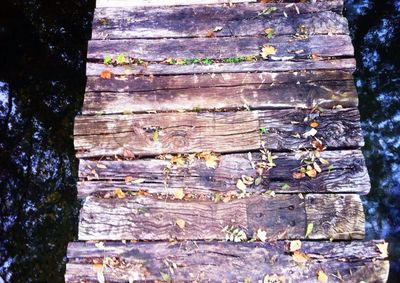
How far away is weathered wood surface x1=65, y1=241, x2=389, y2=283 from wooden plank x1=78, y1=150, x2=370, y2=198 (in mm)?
427

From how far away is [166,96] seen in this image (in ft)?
10.8

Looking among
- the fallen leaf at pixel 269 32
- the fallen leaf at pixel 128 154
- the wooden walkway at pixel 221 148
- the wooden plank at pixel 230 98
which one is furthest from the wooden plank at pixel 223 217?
the fallen leaf at pixel 269 32

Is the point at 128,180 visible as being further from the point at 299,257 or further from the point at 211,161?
the point at 299,257

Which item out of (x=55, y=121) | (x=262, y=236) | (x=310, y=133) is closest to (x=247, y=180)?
(x=262, y=236)

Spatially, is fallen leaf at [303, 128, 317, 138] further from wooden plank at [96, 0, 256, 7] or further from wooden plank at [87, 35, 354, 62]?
wooden plank at [96, 0, 256, 7]

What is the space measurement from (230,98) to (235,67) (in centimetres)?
33

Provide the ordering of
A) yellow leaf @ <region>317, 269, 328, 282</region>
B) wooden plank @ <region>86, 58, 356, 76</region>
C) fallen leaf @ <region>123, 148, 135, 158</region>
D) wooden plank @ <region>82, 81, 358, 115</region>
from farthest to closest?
wooden plank @ <region>86, 58, 356, 76</region>
wooden plank @ <region>82, 81, 358, 115</region>
fallen leaf @ <region>123, 148, 135, 158</region>
yellow leaf @ <region>317, 269, 328, 282</region>

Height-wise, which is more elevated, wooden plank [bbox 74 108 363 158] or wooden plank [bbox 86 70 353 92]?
wooden plank [bbox 86 70 353 92]

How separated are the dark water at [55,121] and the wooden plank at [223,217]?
2.98 m

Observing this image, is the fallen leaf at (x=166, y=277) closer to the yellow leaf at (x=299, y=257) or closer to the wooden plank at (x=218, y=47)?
the yellow leaf at (x=299, y=257)

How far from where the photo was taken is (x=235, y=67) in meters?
3.39

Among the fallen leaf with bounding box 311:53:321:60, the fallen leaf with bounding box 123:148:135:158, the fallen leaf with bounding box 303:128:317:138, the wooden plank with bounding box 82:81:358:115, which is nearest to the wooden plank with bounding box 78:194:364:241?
the fallen leaf with bounding box 123:148:135:158

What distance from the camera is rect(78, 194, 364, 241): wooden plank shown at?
2.80 metres

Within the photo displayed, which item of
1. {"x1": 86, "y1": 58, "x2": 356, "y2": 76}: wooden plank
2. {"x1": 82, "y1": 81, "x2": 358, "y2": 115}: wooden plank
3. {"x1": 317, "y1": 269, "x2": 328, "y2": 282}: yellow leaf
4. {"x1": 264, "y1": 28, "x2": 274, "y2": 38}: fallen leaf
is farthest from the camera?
{"x1": 264, "y1": 28, "x2": 274, "y2": 38}: fallen leaf
